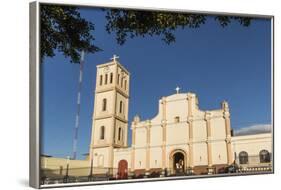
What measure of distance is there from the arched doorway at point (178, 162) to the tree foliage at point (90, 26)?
5.42 ft

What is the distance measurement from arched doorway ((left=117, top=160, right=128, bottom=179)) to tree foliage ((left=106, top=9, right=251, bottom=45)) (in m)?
1.70

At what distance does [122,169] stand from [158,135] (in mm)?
764

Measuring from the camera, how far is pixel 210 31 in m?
10.1

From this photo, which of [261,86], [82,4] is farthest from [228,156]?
[82,4]

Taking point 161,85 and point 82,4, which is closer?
point 82,4

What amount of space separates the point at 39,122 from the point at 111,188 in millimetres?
1376

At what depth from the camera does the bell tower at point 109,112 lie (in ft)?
30.3

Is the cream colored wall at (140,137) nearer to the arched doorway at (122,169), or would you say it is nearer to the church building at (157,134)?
the church building at (157,134)

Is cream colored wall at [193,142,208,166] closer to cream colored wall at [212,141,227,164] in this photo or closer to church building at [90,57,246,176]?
church building at [90,57,246,176]

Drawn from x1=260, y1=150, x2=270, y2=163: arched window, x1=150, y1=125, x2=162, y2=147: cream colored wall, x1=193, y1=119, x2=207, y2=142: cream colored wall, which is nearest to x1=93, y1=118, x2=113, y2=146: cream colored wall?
x1=150, y1=125, x2=162, y2=147: cream colored wall

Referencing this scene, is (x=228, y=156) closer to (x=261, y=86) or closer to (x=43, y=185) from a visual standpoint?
(x=261, y=86)

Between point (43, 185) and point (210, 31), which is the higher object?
point (210, 31)

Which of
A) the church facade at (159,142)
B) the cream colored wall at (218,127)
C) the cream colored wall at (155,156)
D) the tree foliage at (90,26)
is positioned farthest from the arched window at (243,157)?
the tree foliage at (90,26)

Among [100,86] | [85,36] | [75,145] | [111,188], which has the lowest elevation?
[111,188]
